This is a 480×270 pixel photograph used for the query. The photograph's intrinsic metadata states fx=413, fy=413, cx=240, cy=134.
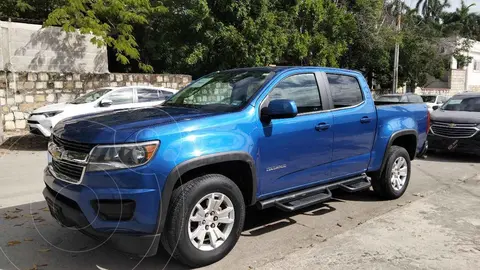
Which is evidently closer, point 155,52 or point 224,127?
point 224,127

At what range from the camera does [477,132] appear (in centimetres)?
951

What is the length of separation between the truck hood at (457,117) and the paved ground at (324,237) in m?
3.64

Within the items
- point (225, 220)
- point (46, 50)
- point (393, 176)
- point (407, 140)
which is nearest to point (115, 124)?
point (225, 220)

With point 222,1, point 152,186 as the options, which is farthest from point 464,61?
point 152,186

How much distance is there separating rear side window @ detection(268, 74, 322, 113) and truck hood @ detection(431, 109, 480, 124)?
6543 mm

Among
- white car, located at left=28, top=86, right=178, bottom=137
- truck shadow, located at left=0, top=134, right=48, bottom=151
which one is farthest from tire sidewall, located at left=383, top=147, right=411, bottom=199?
truck shadow, located at left=0, top=134, right=48, bottom=151

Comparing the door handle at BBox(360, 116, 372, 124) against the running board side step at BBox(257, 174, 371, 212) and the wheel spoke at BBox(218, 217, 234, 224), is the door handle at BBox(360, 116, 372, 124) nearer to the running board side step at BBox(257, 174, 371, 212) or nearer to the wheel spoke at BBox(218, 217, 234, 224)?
the running board side step at BBox(257, 174, 371, 212)

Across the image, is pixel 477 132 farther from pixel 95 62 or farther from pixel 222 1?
pixel 95 62

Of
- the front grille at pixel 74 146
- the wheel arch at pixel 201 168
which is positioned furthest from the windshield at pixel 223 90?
the front grille at pixel 74 146

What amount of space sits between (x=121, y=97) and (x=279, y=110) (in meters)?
8.57

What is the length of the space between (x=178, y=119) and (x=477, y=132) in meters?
8.33

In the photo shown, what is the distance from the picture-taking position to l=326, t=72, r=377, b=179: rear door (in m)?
5.01

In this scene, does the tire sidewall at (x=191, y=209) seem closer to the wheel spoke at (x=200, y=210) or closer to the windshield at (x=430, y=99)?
the wheel spoke at (x=200, y=210)

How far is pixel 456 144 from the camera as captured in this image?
386 inches
